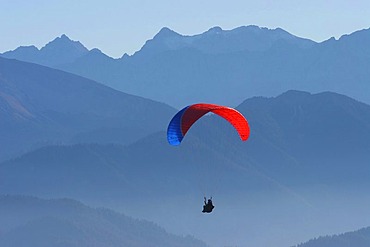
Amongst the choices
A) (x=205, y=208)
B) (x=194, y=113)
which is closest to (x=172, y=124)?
(x=194, y=113)

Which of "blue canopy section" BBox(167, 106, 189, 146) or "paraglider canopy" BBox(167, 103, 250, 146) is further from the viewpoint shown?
"blue canopy section" BBox(167, 106, 189, 146)

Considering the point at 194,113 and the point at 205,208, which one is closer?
the point at 205,208

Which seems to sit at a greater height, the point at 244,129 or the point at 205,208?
the point at 244,129

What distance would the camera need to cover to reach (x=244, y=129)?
74312 millimetres

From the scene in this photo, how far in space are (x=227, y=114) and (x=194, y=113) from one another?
3.20 metres

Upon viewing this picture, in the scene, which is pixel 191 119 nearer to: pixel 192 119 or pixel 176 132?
pixel 192 119

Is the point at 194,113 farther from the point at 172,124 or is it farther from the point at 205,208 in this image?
the point at 205,208

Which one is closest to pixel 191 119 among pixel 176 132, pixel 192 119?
pixel 192 119

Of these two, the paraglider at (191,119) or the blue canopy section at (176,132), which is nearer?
the paraglider at (191,119)

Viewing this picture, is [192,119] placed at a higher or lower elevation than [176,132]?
higher

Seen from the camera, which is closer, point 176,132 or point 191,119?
point 191,119

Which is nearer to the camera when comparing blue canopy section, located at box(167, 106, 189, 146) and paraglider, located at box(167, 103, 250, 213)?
paraglider, located at box(167, 103, 250, 213)

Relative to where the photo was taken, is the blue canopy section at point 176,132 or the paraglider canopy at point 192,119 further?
the blue canopy section at point 176,132

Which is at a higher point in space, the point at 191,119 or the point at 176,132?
the point at 191,119
